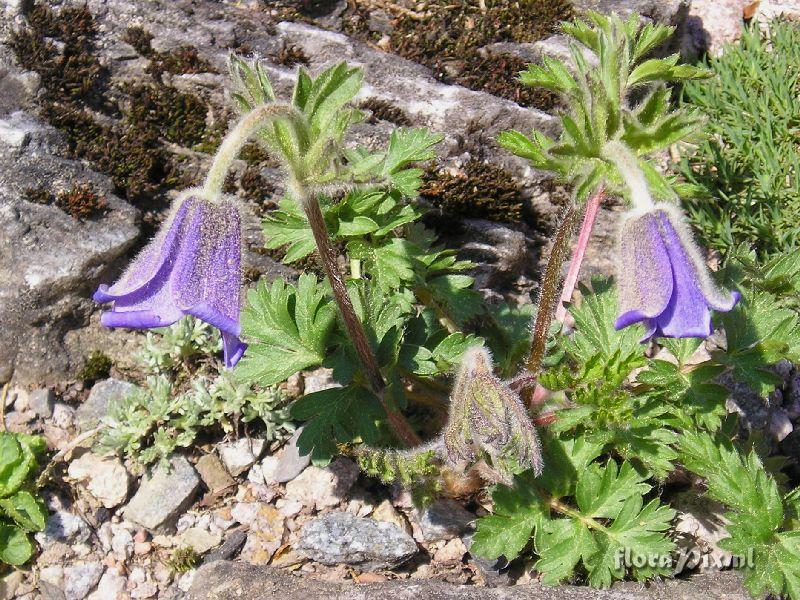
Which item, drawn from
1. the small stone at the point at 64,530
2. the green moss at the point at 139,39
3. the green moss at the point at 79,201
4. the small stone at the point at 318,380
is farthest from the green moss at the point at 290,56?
the small stone at the point at 64,530

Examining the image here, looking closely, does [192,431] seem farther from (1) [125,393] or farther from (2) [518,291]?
(2) [518,291]

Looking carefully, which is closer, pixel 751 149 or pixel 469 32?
pixel 751 149

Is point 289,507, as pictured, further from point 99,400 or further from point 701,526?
point 701,526

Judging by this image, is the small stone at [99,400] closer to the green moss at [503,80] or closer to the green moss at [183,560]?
the green moss at [183,560]

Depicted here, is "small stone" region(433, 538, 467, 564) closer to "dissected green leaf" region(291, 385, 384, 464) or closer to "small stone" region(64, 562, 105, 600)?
"dissected green leaf" region(291, 385, 384, 464)

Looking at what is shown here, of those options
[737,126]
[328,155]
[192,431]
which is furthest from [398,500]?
[737,126]

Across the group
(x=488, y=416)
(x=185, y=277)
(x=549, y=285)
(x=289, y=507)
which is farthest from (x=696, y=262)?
(x=289, y=507)

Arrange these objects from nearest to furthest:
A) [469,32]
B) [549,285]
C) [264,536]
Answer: [549,285], [264,536], [469,32]
